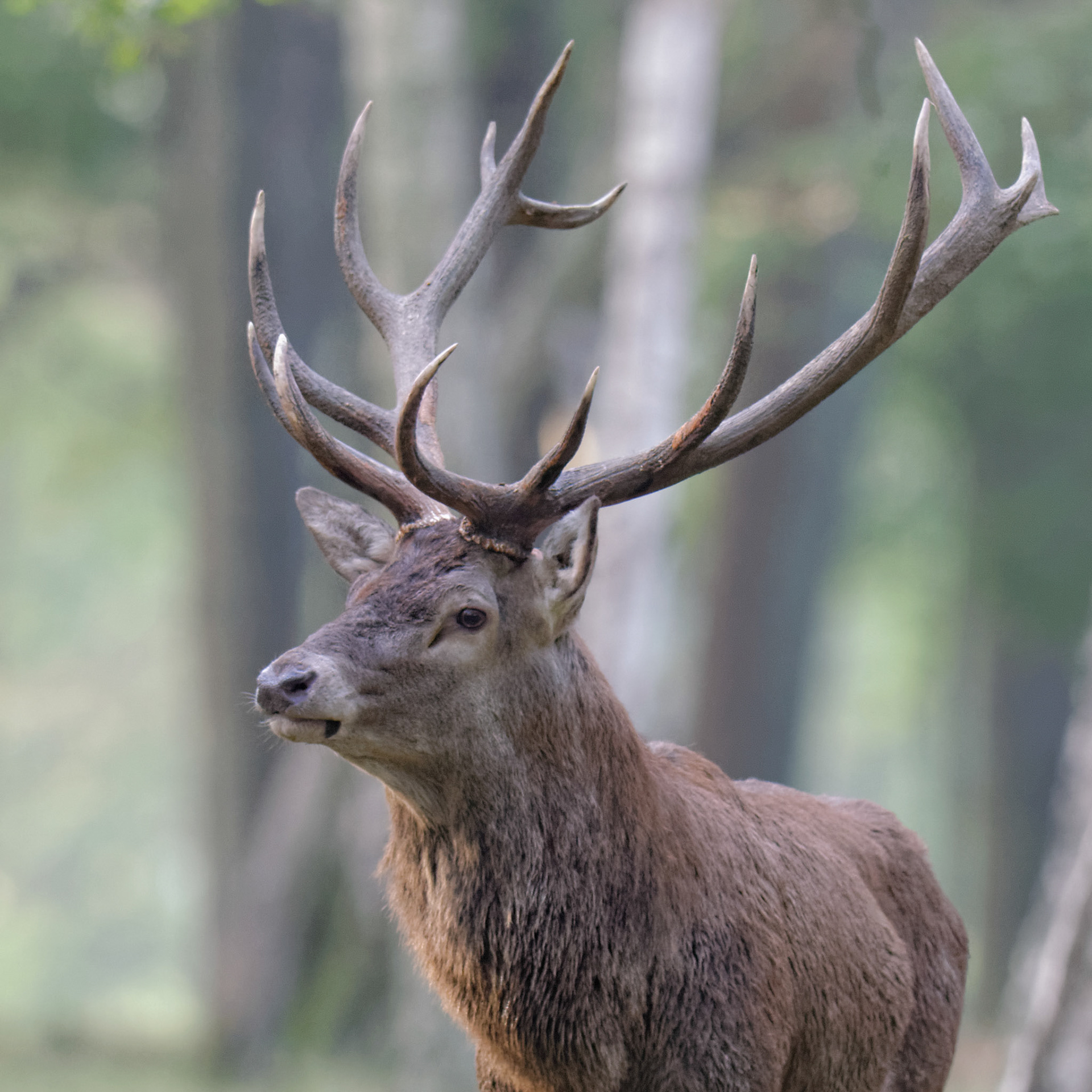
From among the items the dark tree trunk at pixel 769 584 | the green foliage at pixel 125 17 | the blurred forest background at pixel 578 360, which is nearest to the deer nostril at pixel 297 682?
the green foliage at pixel 125 17

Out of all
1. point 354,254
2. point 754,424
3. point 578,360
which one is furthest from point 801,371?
point 578,360

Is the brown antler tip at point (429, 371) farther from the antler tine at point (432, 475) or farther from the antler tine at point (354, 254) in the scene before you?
the antler tine at point (354, 254)

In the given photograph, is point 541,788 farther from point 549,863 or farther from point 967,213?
point 967,213

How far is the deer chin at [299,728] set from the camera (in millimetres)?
2869

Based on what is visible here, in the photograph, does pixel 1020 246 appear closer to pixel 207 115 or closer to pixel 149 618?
pixel 207 115

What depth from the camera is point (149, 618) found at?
102 feet

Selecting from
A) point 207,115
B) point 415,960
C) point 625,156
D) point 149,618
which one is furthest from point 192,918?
point 415,960

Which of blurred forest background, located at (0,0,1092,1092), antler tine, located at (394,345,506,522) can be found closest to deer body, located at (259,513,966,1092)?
antler tine, located at (394,345,506,522)

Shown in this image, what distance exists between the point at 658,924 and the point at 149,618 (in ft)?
95.7

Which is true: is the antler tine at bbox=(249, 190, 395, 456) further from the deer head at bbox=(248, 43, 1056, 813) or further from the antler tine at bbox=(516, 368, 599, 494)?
the antler tine at bbox=(516, 368, 599, 494)

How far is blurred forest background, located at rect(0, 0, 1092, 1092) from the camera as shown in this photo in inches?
368

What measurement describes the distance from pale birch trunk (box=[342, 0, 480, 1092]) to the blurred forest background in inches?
1.0

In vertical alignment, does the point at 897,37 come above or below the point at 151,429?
above

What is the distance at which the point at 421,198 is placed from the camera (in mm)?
9078
